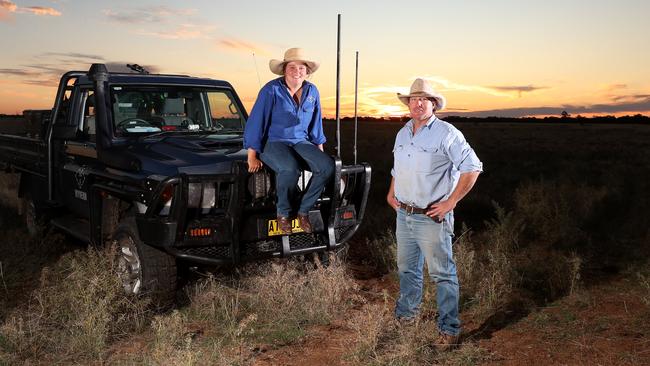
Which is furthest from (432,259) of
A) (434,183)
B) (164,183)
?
(164,183)

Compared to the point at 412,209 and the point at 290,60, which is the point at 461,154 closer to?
the point at 412,209

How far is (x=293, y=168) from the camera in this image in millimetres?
5156

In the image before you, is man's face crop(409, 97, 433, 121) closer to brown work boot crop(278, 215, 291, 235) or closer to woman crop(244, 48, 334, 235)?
woman crop(244, 48, 334, 235)

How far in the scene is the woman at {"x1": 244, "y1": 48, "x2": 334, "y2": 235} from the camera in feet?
17.1

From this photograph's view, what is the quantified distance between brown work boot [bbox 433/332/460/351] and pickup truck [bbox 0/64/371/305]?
155 cm

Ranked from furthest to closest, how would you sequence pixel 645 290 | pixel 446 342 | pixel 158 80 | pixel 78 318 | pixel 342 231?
pixel 158 80 → pixel 645 290 → pixel 342 231 → pixel 78 318 → pixel 446 342

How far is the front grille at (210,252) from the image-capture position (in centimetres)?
527

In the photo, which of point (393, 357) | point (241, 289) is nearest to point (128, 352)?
point (241, 289)

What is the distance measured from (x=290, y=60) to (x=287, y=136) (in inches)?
24.4

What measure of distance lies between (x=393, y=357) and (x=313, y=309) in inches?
50.9

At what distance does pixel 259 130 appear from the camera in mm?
5230

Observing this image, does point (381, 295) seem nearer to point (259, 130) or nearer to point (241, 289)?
point (241, 289)

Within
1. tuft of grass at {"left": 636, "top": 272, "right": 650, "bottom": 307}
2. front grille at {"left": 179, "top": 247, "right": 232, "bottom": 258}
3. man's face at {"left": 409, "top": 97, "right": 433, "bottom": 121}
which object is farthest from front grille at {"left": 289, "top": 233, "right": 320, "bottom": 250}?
tuft of grass at {"left": 636, "top": 272, "right": 650, "bottom": 307}

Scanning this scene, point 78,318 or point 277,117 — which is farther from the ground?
point 277,117
